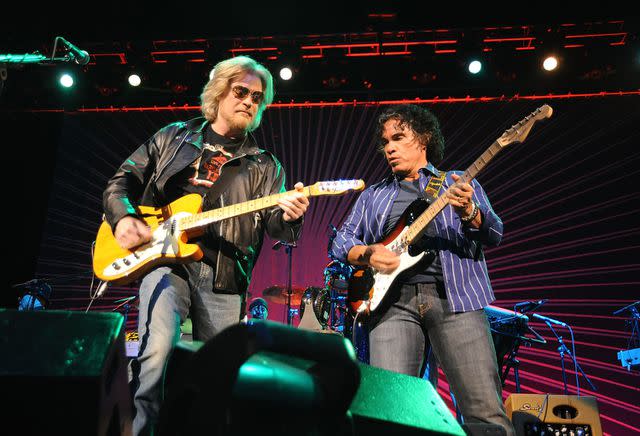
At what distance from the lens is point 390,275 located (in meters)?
3.28

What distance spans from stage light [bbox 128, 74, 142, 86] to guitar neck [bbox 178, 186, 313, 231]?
5843 mm

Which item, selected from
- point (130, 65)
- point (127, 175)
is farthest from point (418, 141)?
point (130, 65)

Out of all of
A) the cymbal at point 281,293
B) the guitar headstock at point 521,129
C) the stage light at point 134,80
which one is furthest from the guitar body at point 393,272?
the stage light at point 134,80

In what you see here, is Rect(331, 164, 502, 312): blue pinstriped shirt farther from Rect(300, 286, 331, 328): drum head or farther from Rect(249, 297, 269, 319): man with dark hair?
Rect(249, 297, 269, 319): man with dark hair

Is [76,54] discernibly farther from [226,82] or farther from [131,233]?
[131,233]

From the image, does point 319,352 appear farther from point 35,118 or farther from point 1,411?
point 35,118

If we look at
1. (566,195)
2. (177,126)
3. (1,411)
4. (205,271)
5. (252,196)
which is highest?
(566,195)

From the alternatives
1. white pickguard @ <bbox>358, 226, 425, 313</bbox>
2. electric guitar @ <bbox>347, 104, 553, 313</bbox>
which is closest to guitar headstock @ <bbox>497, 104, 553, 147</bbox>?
electric guitar @ <bbox>347, 104, 553, 313</bbox>

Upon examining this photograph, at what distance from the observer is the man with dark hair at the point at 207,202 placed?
2.68 m

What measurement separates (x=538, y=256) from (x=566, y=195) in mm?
976

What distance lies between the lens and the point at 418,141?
3984 mm

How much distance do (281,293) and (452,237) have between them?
4904 mm

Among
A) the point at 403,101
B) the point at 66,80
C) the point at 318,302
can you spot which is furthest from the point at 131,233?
the point at 66,80

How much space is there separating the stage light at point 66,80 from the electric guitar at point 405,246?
6772 millimetres
